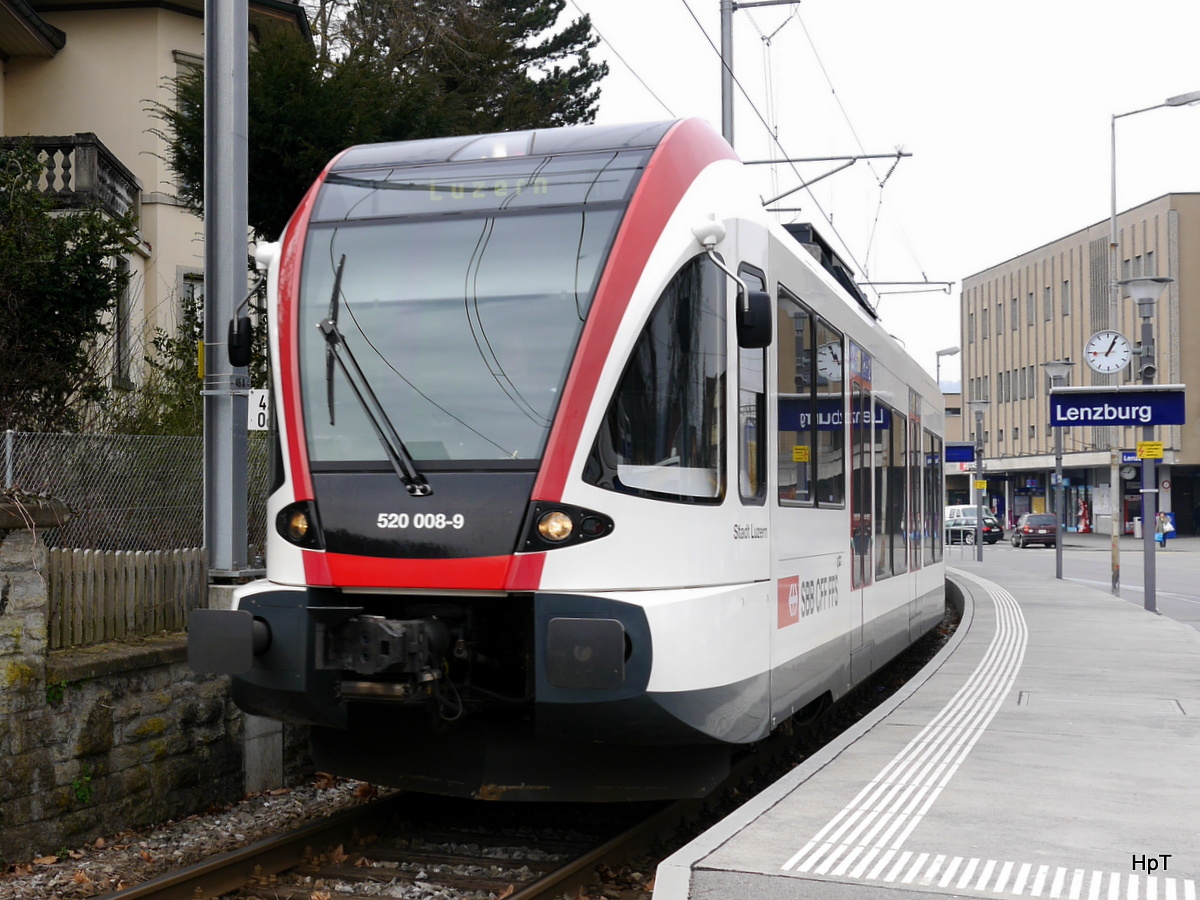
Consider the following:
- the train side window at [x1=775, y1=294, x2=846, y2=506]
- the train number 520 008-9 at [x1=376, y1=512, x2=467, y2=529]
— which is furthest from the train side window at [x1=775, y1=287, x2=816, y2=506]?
the train number 520 008-9 at [x1=376, y1=512, x2=467, y2=529]

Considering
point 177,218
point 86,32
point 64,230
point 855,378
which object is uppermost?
point 86,32

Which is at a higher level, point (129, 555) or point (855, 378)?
point (855, 378)

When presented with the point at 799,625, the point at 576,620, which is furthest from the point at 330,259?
the point at 799,625

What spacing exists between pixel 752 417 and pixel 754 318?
659mm

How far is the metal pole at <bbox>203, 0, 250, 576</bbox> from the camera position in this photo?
28.2 ft

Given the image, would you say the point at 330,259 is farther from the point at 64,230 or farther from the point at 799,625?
the point at 64,230

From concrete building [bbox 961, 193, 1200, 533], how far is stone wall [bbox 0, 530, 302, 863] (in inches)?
1950

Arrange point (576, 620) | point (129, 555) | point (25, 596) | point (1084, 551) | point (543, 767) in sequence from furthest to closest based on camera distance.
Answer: point (1084, 551)
point (129, 555)
point (25, 596)
point (543, 767)
point (576, 620)

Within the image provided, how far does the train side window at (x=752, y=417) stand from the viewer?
6742 millimetres

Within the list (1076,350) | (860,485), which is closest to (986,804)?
(860,485)

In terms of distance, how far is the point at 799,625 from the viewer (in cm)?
763

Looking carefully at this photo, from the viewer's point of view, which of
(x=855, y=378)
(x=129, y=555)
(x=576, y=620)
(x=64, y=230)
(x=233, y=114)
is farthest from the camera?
(x=64, y=230)

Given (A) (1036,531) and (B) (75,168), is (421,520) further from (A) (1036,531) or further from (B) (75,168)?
(A) (1036,531)

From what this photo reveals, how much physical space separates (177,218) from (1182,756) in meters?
18.7
